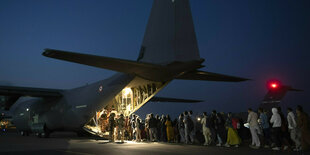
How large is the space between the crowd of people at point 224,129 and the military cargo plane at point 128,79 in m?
1.24

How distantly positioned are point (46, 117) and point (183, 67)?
12577mm

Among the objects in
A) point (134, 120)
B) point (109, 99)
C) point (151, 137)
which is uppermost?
point (109, 99)

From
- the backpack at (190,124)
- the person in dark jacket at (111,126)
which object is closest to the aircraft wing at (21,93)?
the person in dark jacket at (111,126)

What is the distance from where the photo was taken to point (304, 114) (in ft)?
27.0

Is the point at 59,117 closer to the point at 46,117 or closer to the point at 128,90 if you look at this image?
the point at 46,117

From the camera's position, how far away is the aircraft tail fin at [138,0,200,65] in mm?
A: 10344

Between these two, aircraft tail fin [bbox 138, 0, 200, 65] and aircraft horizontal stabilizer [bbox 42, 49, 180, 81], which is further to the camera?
aircraft tail fin [bbox 138, 0, 200, 65]

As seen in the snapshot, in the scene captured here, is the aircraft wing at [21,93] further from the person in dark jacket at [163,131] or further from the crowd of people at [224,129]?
the person in dark jacket at [163,131]

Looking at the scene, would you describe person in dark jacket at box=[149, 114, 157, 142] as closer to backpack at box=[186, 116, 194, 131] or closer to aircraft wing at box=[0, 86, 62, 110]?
backpack at box=[186, 116, 194, 131]

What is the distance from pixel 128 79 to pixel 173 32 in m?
3.88

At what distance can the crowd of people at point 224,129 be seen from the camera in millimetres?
9085

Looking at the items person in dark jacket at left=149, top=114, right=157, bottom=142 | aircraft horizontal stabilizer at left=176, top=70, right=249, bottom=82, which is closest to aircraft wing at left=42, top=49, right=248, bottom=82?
aircraft horizontal stabilizer at left=176, top=70, right=249, bottom=82

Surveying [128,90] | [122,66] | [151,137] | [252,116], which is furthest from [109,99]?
[252,116]

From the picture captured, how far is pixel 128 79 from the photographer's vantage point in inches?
514
